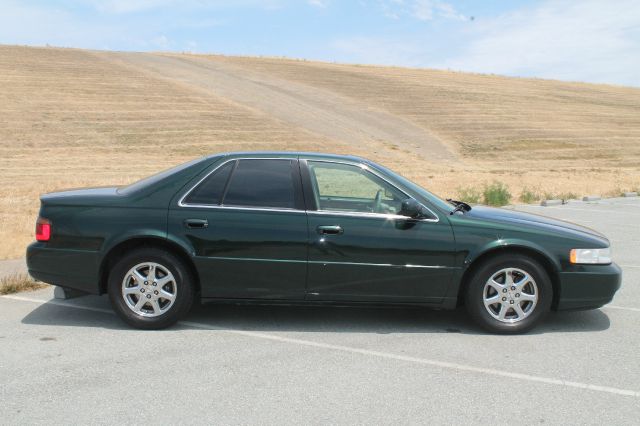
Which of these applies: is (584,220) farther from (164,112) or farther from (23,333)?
(164,112)

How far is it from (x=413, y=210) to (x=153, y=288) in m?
2.20

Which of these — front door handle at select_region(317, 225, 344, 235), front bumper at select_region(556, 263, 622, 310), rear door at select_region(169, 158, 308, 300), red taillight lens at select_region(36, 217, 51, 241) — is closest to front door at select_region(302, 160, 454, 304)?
front door handle at select_region(317, 225, 344, 235)

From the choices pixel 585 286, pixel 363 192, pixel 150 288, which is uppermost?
pixel 363 192

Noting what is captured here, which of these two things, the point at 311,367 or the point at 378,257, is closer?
the point at 311,367

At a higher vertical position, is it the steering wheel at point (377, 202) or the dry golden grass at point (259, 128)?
the dry golden grass at point (259, 128)

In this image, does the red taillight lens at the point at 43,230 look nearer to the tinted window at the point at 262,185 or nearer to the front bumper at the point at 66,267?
the front bumper at the point at 66,267

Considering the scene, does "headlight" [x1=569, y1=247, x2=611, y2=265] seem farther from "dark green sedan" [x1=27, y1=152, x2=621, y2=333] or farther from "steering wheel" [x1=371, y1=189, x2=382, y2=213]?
"steering wheel" [x1=371, y1=189, x2=382, y2=213]

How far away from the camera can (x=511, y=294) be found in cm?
534

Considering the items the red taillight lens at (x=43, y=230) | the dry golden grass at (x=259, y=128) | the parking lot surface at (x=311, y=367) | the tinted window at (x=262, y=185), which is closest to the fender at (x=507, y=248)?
the parking lot surface at (x=311, y=367)

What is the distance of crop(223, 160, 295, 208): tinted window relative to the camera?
5.42m

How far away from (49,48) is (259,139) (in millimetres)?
31585

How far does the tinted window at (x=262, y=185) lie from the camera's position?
5.42 metres

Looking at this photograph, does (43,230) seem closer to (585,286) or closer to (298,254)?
(298,254)

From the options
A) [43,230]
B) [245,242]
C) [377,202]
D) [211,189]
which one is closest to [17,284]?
[43,230]
